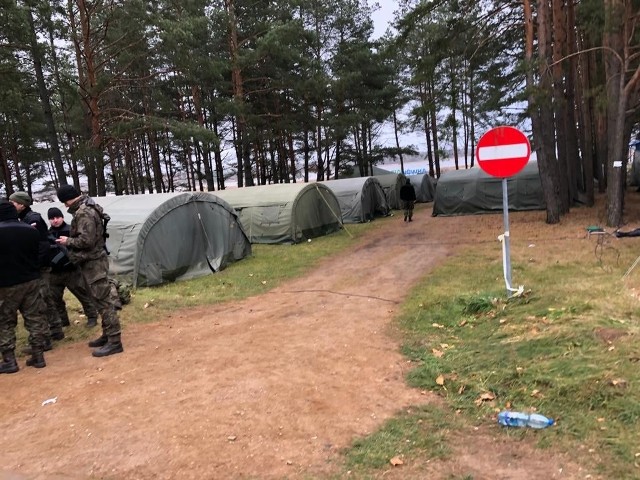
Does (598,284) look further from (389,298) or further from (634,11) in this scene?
(634,11)

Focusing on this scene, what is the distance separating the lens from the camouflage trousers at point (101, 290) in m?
5.68

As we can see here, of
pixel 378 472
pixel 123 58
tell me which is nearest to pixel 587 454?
pixel 378 472

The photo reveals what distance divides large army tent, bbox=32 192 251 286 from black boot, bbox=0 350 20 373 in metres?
4.27

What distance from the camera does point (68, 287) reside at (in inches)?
267

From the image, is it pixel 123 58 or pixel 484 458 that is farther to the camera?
pixel 123 58

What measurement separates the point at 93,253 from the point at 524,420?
4.71m

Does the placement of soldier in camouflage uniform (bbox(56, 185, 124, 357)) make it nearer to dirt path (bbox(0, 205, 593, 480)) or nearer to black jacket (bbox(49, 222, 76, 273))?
dirt path (bbox(0, 205, 593, 480))

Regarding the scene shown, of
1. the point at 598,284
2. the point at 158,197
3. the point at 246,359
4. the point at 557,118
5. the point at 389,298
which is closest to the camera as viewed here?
the point at 246,359

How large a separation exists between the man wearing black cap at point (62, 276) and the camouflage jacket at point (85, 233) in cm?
82

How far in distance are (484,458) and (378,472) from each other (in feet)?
2.24

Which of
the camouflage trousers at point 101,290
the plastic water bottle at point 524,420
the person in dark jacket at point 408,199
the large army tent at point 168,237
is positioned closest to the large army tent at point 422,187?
the person in dark jacket at point 408,199

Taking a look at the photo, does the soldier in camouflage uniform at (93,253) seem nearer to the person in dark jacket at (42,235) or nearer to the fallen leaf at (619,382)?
the person in dark jacket at (42,235)

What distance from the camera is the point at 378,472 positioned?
10.0 ft

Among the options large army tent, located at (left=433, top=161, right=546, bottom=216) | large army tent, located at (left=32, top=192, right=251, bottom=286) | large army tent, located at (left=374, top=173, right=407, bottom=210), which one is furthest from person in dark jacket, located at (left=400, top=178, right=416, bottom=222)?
large army tent, located at (left=32, top=192, right=251, bottom=286)
